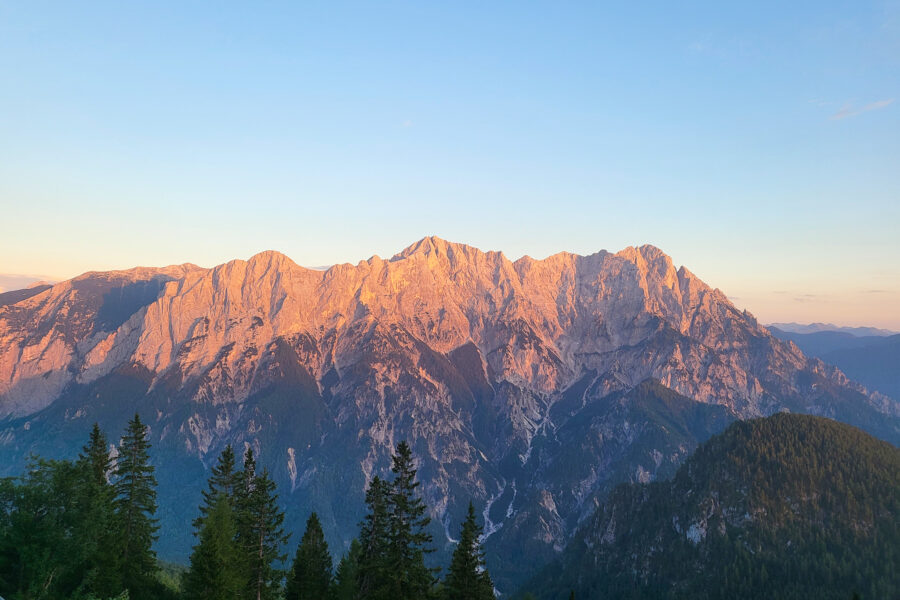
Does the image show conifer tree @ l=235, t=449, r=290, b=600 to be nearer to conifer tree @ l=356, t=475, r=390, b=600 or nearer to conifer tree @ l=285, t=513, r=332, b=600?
conifer tree @ l=356, t=475, r=390, b=600

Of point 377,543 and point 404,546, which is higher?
point 404,546

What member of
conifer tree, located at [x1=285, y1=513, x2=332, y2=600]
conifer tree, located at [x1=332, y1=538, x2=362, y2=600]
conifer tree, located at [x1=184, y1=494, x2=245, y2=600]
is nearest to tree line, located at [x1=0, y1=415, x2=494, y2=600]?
conifer tree, located at [x1=184, y1=494, x2=245, y2=600]

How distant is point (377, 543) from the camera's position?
67.7 meters

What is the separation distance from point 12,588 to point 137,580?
1616cm

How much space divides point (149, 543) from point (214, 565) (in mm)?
23335

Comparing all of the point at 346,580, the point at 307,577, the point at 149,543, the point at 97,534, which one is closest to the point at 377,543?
the point at 307,577

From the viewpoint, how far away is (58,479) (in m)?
64.8

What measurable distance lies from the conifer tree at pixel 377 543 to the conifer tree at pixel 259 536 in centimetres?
994

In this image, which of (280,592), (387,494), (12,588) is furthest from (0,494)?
(387,494)

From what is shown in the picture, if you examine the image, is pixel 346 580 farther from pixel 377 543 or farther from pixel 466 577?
pixel 377 543

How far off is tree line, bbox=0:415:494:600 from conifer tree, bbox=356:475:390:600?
0.44 ft

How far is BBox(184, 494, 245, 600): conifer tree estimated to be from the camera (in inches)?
2431

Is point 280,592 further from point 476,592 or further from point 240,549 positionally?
point 476,592

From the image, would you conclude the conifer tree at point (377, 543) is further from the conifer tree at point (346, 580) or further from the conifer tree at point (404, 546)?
the conifer tree at point (346, 580)
